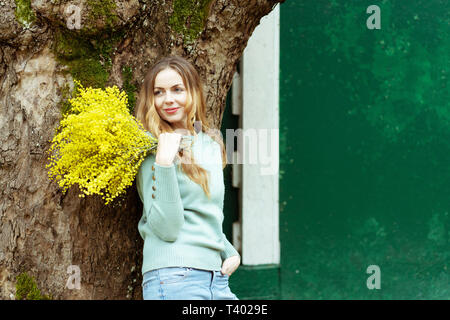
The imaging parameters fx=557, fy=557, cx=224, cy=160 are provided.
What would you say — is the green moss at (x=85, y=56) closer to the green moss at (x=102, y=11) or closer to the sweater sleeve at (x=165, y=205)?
the green moss at (x=102, y=11)

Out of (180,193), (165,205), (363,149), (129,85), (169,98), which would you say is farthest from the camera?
(363,149)

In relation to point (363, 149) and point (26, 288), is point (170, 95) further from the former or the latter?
point (363, 149)

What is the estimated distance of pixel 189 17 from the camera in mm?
3041

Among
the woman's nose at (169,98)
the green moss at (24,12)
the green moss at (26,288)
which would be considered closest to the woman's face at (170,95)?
the woman's nose at (169,98)

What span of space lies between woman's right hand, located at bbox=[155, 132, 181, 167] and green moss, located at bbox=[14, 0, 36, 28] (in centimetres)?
91

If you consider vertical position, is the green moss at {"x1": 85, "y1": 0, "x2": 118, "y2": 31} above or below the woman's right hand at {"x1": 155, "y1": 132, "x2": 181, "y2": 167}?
above

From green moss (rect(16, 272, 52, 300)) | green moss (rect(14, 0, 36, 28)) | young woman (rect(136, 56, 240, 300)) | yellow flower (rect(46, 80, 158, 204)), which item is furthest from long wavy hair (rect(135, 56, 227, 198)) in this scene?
green moss (rect(16, 272, 52, 300))

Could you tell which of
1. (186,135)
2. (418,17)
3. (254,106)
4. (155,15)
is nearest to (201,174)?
(186,135)

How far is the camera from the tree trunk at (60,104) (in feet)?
9.22

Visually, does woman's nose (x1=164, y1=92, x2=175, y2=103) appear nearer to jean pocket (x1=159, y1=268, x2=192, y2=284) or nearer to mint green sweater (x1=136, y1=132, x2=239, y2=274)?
mint green sweater (x1=136, y1=132, x2=239, y2=274)

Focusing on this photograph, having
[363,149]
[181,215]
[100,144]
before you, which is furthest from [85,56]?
[363,149]

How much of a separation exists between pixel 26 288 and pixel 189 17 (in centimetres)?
167

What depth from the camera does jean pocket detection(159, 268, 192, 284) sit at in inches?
103

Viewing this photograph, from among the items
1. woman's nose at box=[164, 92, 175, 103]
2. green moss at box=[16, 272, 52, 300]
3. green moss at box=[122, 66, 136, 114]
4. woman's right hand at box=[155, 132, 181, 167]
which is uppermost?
green moss at box=[122, 66, 136, 114]
